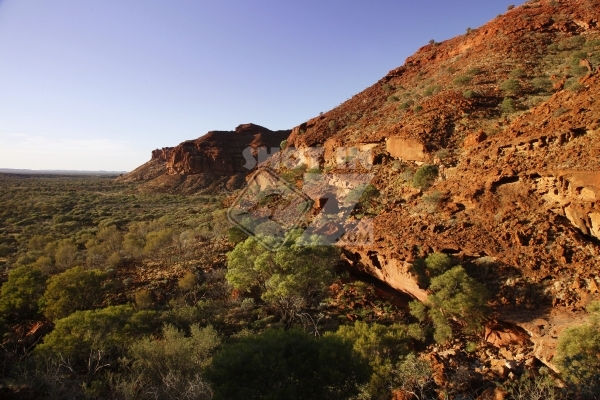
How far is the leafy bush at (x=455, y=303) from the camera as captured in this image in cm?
Result: 996

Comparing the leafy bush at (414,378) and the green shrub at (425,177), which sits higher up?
the green shrub at (425,177)

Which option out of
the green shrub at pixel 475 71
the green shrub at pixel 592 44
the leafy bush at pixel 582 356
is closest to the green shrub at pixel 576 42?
the green shrub at pixel 592 44

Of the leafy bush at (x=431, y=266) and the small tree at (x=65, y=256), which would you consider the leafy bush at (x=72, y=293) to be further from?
the leafy bush at (x=431, y=266)

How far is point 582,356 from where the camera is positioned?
7.40 meters

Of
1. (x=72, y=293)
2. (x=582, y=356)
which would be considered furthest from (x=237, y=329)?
(x=582, y=356)

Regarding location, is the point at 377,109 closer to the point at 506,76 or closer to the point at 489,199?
the point at 506,76

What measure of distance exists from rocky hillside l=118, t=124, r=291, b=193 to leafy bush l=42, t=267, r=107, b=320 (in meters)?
40.4

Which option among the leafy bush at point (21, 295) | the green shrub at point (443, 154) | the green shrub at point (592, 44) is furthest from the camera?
the green shrub at point (592, 44)

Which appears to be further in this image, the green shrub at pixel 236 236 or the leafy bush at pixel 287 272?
the green shrub at pixel 236 236

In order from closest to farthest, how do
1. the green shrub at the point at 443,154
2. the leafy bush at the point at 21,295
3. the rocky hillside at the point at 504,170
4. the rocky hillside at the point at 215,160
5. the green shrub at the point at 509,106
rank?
the rocky hillside at the point at 504,170
the leafy bush at the point at 21,295
the green shrub at the point at 443,154
the green shrub at the point at 509,106
the rocky hillside at the point at 215,160

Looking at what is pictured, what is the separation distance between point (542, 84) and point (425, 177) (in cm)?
1049

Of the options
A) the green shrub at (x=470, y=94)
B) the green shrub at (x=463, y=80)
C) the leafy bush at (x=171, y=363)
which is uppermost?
the green shrub at (x=463, y=80)

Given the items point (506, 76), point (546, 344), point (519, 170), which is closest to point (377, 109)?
point (506, 76)

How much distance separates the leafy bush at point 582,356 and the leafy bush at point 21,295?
18.5 metres
